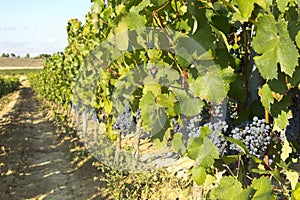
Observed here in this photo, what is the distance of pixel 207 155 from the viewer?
1961 millimetres

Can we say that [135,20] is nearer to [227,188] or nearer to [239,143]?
[239,143]

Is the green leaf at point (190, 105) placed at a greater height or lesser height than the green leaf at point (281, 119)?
greater

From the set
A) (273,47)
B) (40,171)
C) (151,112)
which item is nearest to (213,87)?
(273,47)

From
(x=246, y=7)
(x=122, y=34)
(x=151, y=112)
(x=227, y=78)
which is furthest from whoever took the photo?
(x=122, y=34)

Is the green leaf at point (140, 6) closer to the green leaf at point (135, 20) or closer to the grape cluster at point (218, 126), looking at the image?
the green leaf at point (135, 20)

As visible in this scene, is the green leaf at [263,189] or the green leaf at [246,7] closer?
the green leaf at [246,7]

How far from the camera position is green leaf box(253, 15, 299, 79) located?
60.2 inches

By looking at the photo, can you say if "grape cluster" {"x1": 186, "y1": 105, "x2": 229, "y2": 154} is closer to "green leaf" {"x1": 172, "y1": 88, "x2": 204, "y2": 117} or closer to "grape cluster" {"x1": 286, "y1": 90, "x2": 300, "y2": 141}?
"green leaf" {"x1": 172, "y1": 88, "x2": 204, "y2": 117}

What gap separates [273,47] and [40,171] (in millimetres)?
7936

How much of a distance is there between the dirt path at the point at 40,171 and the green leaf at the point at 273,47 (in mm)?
5507

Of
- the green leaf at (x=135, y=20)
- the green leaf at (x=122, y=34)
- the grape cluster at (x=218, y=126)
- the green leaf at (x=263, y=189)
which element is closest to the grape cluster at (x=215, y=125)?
the grape cluster at (x=218, y=126)

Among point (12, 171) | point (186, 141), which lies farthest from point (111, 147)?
point (186, 141)

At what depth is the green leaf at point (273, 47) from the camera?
1.53 metres

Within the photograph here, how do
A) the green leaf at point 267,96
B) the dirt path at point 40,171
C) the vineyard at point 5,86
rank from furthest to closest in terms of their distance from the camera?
1. the vineyard at point 5,86
2. the dirt path at point 40,171
3. the green leaf at point 267,96
